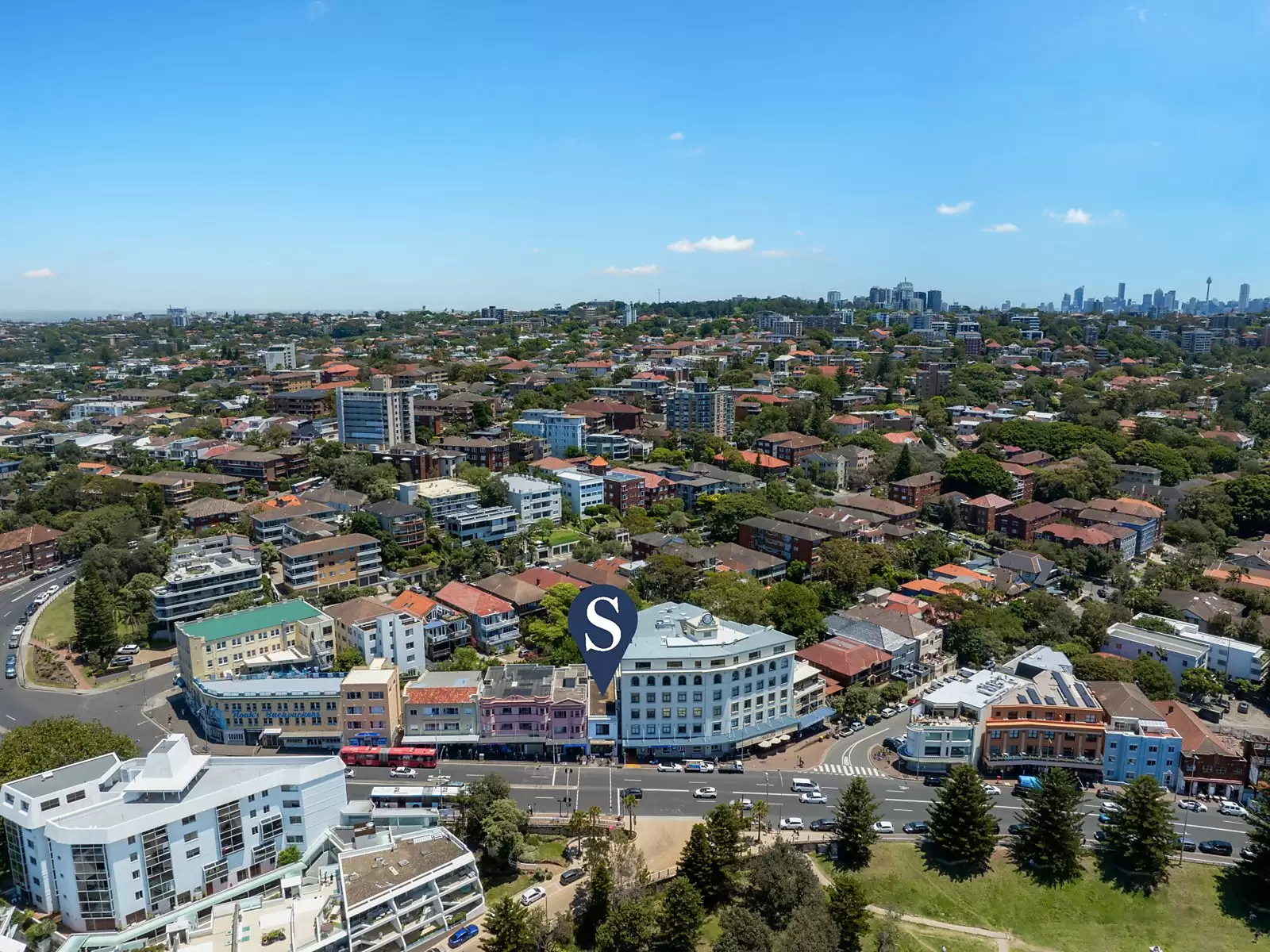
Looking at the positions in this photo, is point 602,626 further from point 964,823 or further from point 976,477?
point 976,477

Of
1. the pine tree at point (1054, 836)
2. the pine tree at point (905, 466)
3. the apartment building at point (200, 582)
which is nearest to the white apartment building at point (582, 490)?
the apartment building at point (200, 582)

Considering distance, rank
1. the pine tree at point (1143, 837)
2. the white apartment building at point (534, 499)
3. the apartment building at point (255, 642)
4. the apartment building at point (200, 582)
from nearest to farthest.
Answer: the pine tree at point (1143, 837) → the apartment building at point (255, 642) → the apartment building at point (200, 582) → the white apartment building at point (534, 499)

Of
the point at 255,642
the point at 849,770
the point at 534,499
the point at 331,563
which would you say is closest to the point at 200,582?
the point at 331,563

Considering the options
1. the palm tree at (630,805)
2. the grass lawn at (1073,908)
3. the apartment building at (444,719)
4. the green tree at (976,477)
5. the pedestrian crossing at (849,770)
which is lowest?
the grass lawn at (1073,908)

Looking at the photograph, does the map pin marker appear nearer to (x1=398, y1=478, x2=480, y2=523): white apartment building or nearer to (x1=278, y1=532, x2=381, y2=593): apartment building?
(x1=278, y1=532, x2=381, y2=593): apartment building

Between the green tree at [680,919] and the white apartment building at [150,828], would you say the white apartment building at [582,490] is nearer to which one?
the white apartment building at [150,828]

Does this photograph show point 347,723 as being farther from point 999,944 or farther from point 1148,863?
point 1148,863

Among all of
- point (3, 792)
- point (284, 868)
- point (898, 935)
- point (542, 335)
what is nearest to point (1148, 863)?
point (898, 935)
